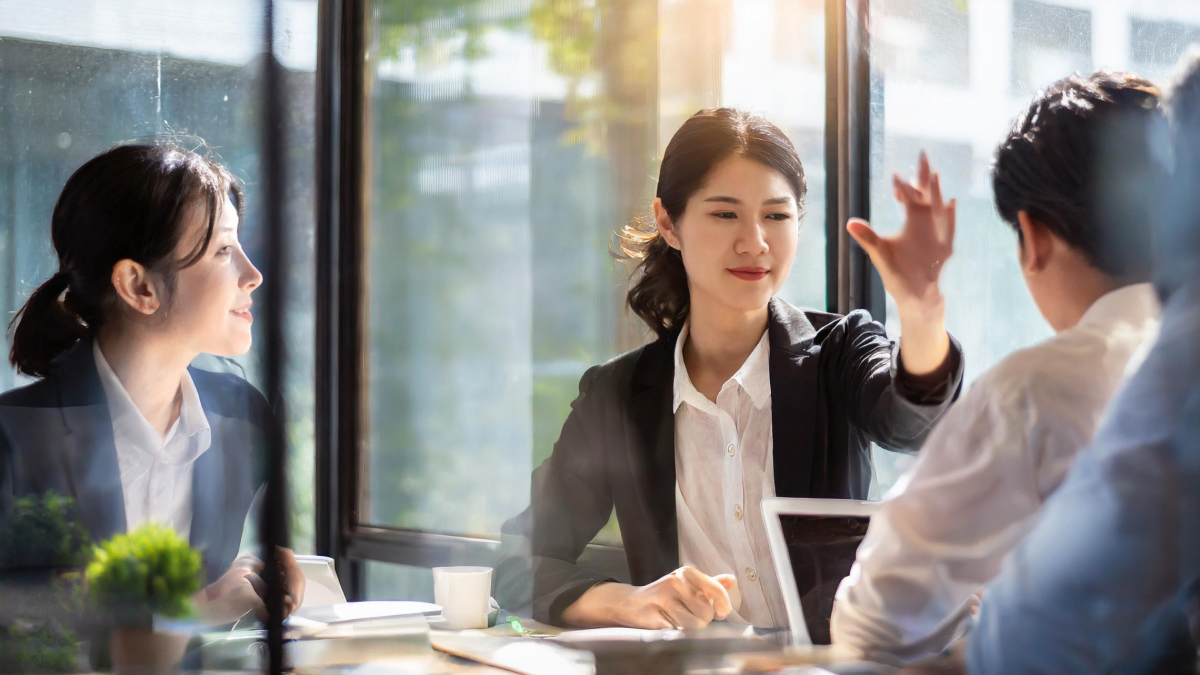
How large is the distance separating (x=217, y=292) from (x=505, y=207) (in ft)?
1.13

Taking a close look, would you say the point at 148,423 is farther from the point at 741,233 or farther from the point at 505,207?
the point at 741,233

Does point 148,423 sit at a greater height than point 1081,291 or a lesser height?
lesser

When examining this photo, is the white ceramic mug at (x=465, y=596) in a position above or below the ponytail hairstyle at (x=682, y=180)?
below

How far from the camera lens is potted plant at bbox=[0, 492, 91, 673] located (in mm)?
947

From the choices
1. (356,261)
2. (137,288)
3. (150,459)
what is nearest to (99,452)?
(150,459)

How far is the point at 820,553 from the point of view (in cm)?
85

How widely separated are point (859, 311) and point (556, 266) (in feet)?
1.15

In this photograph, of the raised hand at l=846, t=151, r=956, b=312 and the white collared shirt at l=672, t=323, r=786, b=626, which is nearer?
the raised hand at l=846, t=151, r=956, b=312

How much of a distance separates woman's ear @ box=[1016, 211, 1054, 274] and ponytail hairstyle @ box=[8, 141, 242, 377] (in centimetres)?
73

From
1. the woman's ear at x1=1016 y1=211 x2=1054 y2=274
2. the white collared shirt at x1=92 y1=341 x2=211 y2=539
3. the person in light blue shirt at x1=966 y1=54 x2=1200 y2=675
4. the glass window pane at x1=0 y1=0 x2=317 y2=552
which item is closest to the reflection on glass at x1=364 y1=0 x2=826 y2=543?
the glass window pane at x1=0 y1=0 x2=317 y2=552

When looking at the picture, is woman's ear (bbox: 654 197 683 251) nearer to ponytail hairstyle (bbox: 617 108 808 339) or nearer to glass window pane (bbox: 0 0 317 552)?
ponytail hairstyle (bbox: 617 108 808 339)

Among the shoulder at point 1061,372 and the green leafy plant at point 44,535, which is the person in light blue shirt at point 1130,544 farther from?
the green leafy plant at point 44,535

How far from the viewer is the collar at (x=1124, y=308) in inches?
24.4

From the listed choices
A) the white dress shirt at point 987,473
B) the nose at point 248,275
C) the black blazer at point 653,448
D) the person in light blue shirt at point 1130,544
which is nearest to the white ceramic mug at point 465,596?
the black blazer at point 653,448
